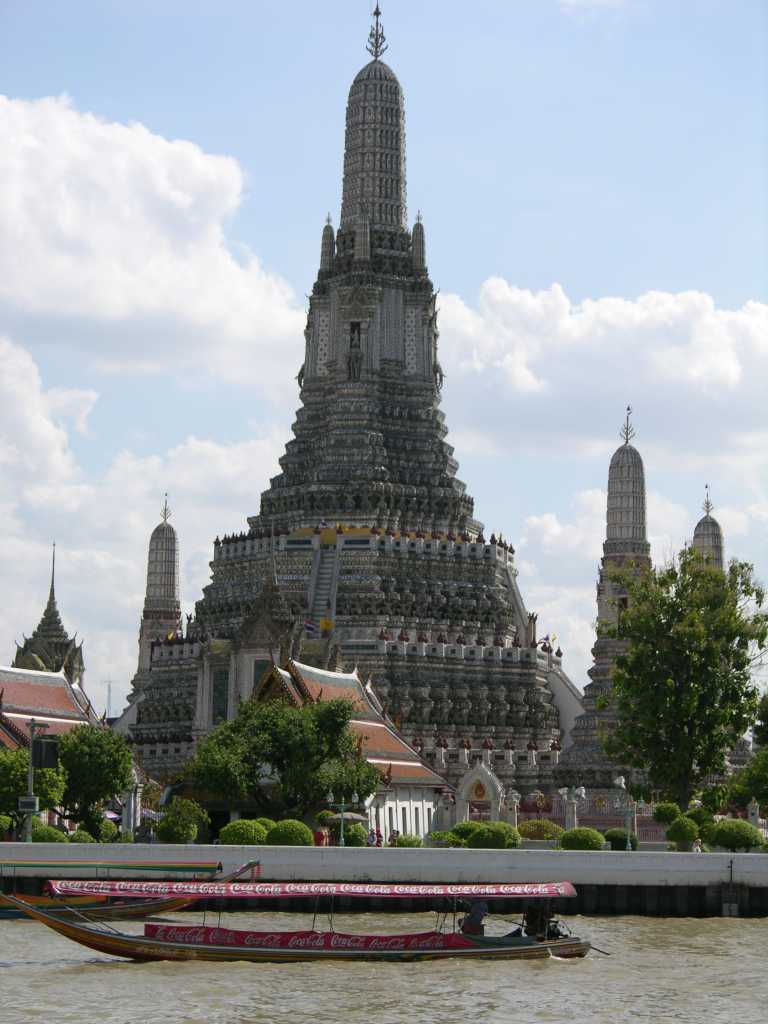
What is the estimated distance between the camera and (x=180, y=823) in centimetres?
6525

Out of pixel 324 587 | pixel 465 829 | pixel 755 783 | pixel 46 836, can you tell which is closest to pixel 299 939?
pixel 46 836

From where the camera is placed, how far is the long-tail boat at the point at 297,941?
48469 mm

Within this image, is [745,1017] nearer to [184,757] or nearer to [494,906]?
[494,906]

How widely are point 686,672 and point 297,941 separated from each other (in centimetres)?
2865

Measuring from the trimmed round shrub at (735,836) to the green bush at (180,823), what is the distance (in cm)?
1543

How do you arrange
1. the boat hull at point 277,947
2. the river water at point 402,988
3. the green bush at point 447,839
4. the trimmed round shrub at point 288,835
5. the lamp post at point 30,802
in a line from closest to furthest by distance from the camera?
the river water at point 402,988 < the boat hull at point 277,947 < the lamp post at point 30,802 < the trimmed round shrub at point 288,835 < the green bush at point 447,839

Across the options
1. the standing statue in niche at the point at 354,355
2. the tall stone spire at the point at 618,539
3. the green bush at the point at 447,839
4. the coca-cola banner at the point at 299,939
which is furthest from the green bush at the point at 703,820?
the standing statue in niche at the point at 354,355

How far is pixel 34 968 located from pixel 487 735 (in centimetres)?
5470

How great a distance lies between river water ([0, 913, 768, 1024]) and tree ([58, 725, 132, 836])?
1679cm

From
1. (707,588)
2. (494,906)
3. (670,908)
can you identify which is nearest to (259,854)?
(494,906)

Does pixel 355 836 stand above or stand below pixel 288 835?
above

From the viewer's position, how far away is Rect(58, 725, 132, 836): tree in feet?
230

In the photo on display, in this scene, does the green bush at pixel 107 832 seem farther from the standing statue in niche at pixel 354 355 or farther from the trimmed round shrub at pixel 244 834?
the standing statue in niche at pixel 354 355

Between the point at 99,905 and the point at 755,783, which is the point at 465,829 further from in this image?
the point at 99,905
